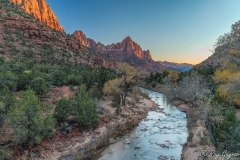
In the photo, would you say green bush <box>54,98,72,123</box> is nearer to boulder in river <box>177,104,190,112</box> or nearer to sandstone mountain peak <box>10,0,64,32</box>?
boulder in river <box>177,104,190,112</box>

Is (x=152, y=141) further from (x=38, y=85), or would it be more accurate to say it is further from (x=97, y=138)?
(x=38, y=85)

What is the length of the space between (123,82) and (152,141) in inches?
Result: 518

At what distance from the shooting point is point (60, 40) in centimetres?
6159

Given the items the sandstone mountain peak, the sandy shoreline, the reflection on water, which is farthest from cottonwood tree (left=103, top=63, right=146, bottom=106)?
the sandstone mountain peak

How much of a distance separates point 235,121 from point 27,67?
30.7 meters

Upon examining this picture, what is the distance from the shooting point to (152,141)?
19.6 meters

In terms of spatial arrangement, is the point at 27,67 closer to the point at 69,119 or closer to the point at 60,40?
the point at 69,119

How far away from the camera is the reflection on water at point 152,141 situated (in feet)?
53.2

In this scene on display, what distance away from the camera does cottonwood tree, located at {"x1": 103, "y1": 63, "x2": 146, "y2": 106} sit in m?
30.2

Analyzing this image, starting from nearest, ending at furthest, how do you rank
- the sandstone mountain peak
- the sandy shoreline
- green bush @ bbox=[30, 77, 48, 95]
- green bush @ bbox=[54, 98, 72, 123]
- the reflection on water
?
the sandy shoreline < the reflection on water < green bush @ bbox=[54, 98, 72, 123] < green bush @ bbox=[30, 77, 48, 95] < the sandstone mountain peak

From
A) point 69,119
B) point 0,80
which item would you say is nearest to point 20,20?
point 0,80

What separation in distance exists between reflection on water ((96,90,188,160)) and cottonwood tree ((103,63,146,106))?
230 inches

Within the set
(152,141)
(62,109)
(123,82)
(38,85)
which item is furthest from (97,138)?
(123,82)

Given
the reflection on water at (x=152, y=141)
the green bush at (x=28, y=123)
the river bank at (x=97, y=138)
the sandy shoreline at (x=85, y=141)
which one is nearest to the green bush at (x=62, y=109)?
the sandy shoreline at (x=85, y=141)
